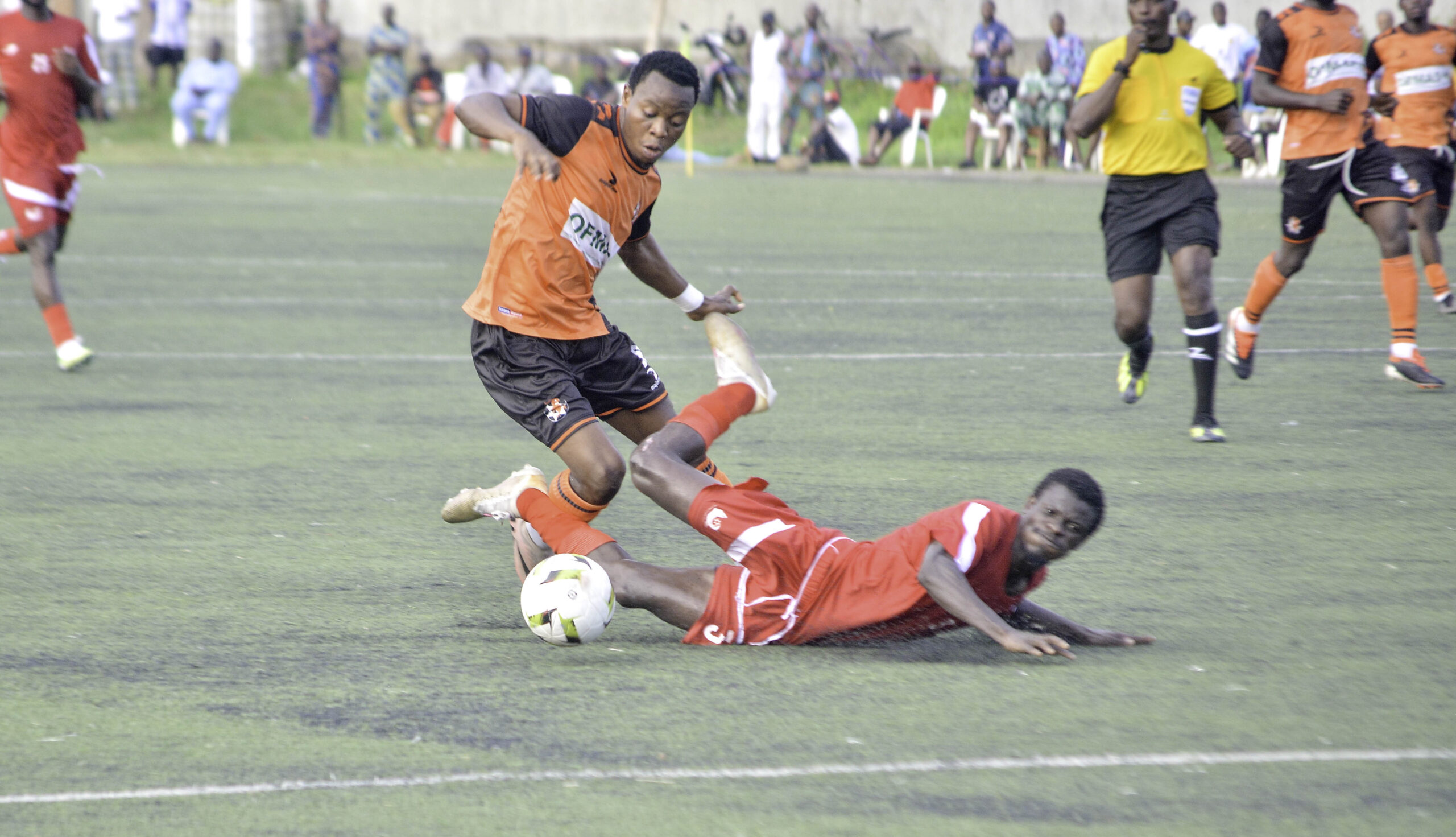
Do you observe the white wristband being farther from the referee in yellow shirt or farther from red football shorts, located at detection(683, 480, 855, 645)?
the referee in yellow shirt

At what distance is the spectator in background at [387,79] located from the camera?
1099 inches

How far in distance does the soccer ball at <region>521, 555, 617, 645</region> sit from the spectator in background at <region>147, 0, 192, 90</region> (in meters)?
27.4

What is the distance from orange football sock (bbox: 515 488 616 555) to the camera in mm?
4727

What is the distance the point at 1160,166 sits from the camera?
24.6ft

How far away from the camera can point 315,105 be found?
2970cm

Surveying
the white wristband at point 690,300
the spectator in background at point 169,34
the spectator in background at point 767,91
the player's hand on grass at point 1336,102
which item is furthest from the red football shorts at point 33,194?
the spectator in background at point 169,34

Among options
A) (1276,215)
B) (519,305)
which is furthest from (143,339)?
(1276,215)

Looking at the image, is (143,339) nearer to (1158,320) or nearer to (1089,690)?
(1158,320)

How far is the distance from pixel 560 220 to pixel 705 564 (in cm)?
131

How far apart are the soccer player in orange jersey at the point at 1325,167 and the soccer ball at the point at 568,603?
5.29m

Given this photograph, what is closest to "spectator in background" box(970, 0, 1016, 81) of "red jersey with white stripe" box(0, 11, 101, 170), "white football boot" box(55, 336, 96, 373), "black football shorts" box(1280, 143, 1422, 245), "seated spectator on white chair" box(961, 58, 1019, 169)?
"seated spectator on white chair" box(961, 58, 1019, 169)

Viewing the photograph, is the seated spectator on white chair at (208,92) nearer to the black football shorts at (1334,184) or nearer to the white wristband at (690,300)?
the black football shorts at (1334,184)

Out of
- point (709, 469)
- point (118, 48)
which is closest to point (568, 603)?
point (709, 469)

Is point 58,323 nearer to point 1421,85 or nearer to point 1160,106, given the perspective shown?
point 1160,106
